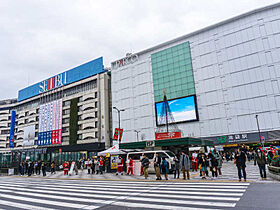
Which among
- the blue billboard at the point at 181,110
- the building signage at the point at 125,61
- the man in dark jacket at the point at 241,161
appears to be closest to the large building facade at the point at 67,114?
the building signage at the point at 125,61

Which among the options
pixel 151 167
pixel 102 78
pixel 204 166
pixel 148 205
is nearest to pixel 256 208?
pixel 148 205

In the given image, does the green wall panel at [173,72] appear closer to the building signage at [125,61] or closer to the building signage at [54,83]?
the building signage at [125,61]

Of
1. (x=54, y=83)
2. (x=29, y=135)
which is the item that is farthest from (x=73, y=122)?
(x=29, y=135)

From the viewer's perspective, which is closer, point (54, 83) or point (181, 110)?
point (181, 110)

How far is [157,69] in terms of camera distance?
52.1m

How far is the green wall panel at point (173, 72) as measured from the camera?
47.2m

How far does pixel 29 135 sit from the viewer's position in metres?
74.6

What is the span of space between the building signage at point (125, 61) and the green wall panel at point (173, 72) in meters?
6.68

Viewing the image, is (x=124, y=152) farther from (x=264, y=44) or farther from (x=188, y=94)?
(x=264, y=44)

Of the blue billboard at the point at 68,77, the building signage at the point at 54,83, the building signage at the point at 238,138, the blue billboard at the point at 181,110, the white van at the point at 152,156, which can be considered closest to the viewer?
the white van at the point at 152,156

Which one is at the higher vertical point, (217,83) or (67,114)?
(217,83)

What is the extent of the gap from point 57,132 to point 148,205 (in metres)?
64.8

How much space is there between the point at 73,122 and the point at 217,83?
138 ft

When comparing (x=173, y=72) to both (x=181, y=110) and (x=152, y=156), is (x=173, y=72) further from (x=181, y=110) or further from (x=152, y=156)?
(x=152, y=156)
